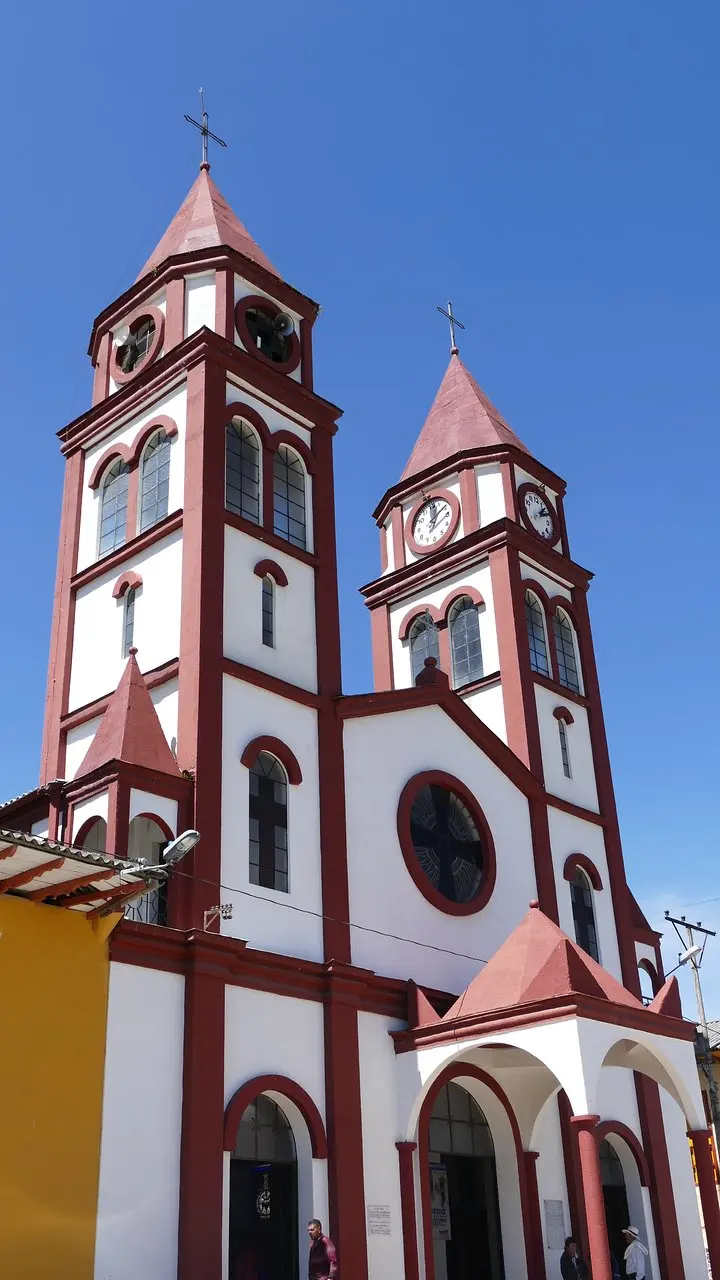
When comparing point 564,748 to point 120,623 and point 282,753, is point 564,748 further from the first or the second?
point 120,623

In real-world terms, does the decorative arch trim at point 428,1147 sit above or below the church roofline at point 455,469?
below

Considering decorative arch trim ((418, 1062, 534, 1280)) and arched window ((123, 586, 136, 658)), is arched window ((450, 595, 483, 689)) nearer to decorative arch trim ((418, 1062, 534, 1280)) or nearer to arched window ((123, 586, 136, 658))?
arched window ((123, 586, 136, 658))

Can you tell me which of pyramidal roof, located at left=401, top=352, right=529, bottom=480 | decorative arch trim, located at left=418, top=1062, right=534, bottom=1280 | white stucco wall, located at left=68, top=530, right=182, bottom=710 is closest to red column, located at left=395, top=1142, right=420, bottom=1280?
decorative arch trim, located at left=418, top=1062, right=534, bottom=1280

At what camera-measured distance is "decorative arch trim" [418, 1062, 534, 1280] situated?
16125 millimetres

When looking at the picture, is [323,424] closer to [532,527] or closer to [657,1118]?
[532,527]

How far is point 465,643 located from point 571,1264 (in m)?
11.2

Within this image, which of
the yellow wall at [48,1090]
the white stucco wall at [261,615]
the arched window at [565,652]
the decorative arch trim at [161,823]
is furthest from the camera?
the arched window at [565,652]

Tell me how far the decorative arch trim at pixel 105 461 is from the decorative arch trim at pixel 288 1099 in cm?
988

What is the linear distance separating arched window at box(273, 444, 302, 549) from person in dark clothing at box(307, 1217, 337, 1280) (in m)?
9.76

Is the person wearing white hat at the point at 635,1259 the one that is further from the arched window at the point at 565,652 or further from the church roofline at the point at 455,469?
the church roofline at the point at 455,469

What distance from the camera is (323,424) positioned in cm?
2083

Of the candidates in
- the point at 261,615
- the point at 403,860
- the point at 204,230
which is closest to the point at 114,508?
the point at 261,615

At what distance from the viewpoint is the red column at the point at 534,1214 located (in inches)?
680

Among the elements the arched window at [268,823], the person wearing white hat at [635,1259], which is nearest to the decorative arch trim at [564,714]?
the arched window at [268,823]
